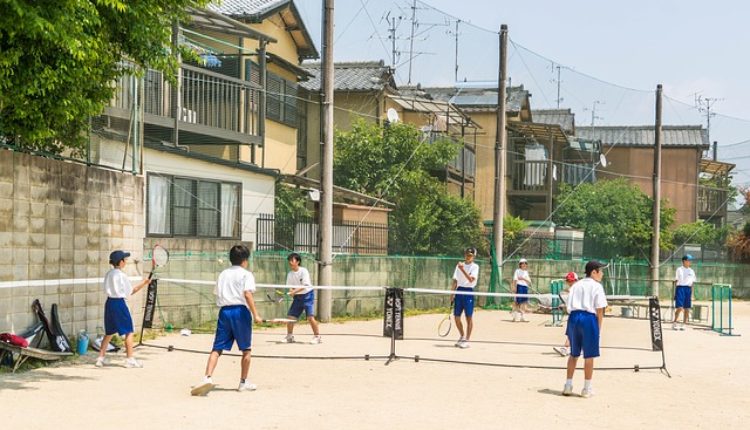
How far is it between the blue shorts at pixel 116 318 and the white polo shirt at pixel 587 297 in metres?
5.97

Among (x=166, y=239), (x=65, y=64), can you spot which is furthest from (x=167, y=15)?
(x=166, y=239)

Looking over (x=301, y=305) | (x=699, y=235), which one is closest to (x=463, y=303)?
(x=301, y=305)

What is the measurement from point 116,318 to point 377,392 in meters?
3.96

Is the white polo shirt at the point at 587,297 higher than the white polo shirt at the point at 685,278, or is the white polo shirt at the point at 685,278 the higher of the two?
the white polo shirt at the point at 587,297

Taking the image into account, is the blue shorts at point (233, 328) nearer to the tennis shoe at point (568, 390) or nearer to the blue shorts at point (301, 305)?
the tennis shoe at point (568, 390)

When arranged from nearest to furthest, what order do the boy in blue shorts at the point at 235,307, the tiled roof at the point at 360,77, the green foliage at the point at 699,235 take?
1. the boy in blue shorts at the point at 235,307
2. the tiled roof at the point at 360,77
3. the green foliage at the point at 699,235

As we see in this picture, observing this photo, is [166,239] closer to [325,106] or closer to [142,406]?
[325,106]

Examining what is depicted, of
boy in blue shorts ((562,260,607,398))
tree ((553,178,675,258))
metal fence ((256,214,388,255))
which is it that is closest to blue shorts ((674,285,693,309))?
metal fence ((256,214,388,255))

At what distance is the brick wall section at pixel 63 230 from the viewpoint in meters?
13.5

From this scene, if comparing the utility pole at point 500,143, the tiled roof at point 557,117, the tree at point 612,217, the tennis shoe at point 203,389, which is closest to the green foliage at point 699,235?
the tree at point 612,217

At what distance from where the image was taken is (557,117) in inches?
2324

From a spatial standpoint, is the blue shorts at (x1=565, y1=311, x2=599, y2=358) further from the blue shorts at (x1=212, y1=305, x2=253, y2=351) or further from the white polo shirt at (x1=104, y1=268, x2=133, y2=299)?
the white polo shirt at (x1=104, y1=268, x2=133, y2=299)

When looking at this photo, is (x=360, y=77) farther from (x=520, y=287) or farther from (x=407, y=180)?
(x=520, y=287)

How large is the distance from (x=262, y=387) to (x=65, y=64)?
4520mm
